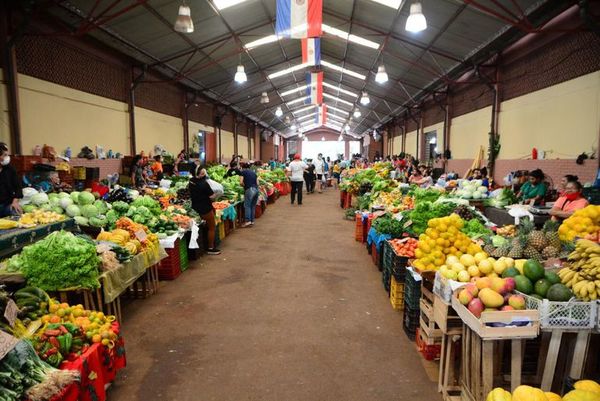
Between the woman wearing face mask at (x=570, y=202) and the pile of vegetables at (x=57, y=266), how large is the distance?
568 cm

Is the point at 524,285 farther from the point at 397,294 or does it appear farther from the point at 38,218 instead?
the point at 38,218

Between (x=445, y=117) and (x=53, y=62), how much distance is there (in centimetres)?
1342

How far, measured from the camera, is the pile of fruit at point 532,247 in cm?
357

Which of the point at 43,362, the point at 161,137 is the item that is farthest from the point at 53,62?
the point at 43,362

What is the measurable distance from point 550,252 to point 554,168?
601 cm

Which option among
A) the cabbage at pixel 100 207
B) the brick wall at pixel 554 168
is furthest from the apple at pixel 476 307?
the brick wall at pixel 554 168

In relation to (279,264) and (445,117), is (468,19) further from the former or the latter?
(445,117)

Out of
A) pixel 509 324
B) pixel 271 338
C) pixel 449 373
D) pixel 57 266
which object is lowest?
pixel 271 338

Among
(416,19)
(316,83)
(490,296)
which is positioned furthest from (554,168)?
(316,83)

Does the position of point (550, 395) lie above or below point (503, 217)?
below

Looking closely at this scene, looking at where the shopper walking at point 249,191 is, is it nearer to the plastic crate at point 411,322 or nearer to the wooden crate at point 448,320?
the plastic crate at point 411,322

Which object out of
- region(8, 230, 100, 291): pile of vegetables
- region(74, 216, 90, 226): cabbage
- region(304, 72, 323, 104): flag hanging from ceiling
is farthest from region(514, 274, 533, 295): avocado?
region(304, 72, 323, 104): flag hanging from ceiling

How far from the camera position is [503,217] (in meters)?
6.79

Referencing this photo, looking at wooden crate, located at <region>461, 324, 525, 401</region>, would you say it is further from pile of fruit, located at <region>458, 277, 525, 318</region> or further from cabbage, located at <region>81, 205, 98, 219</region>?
cabbage, located at <region>81, 205, 98, 219</region>
